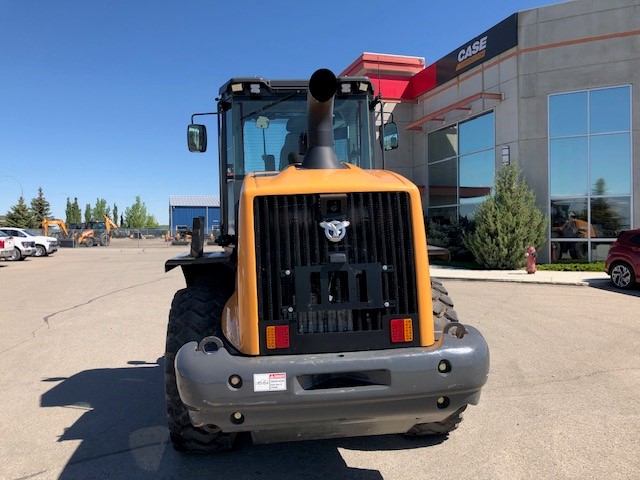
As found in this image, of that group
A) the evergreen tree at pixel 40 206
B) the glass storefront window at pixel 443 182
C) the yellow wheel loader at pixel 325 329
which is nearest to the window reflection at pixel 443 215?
the glass storefront window at pixel 443 182

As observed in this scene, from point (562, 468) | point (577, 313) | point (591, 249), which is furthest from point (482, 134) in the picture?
point (562, 468)

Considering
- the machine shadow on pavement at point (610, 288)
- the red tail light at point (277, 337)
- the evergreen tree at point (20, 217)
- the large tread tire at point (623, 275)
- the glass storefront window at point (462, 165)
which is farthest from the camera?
the evergreen tree at point (20, 217)

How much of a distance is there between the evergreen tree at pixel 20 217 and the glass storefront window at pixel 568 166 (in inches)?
2394

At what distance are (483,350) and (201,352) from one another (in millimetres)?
1566

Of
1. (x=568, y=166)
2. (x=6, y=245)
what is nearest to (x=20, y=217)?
(x=6, y=245)

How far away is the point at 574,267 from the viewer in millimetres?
16766

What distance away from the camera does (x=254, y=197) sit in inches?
115

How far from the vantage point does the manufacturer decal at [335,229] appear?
9.50ft

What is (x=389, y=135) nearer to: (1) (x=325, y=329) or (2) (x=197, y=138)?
(2) (x=197, y=138)

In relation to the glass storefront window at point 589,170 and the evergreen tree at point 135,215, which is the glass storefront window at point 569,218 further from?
the evergreen tree at point 135,215

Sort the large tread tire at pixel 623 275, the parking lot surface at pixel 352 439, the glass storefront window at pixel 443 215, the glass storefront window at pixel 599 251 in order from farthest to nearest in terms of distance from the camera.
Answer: the glass storefront window at pixel 443 215 → the glass storefront window at pixel 599 251 → the large tread tire at pixel 623 275 → the parking lot surface at pixel 352 439

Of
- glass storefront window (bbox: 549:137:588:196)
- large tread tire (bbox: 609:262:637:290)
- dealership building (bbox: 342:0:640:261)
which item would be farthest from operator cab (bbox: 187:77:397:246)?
Answer: glass storefront window (bbox: 549:137:588:196)

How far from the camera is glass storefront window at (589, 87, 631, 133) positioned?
17.3m

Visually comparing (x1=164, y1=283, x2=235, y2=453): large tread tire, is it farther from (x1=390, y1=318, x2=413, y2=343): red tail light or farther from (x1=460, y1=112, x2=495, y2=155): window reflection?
(x1=460, y1=112, x2=495, y2=155): window reflection
